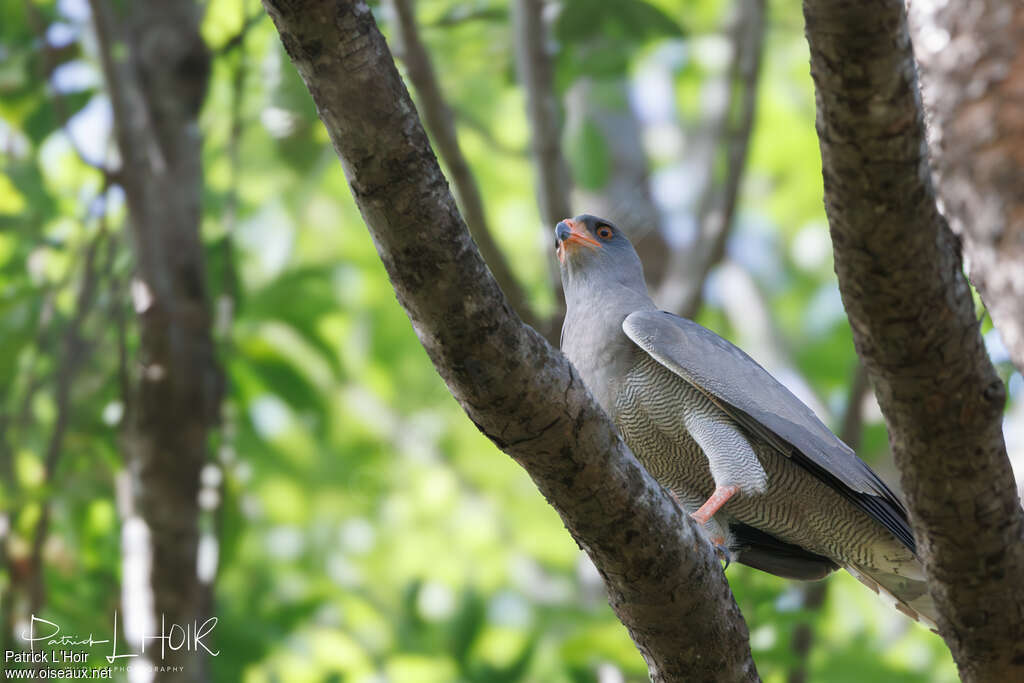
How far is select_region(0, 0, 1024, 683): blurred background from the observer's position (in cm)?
562

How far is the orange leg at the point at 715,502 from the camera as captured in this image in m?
3.87

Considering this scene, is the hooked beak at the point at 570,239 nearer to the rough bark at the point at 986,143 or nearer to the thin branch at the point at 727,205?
the thin branch at the point at 727,205

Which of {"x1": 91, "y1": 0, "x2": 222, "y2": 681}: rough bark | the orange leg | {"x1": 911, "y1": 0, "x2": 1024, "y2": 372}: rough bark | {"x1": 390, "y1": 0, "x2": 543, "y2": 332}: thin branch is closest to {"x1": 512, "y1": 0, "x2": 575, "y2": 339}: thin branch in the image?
{"x1": 390, "y1": 0, "x2": 543, "y2": 332}: thin branch

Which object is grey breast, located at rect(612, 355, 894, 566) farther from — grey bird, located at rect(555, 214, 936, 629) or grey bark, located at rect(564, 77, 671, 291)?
grey bark, located at rect(564, 77, 671, 291)

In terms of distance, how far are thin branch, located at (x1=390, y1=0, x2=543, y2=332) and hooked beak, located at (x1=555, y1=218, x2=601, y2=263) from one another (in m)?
0.36

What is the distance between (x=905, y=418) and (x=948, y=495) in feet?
0.84

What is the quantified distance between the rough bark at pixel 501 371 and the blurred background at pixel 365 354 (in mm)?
1544

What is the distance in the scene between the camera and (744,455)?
4094 millimetres

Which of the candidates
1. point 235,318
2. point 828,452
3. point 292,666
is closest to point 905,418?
point 828,452

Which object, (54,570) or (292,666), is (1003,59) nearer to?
(54,570)

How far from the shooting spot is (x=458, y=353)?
243 cm

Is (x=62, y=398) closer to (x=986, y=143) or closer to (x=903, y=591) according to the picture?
(x=903, y=591)

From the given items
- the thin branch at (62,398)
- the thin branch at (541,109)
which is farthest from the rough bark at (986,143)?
the thin branch at (62,398)

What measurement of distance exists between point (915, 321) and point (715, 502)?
159cm
